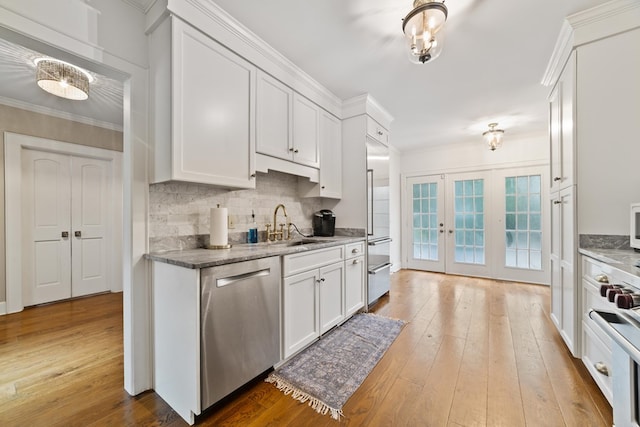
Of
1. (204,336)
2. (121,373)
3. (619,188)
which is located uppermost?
(619,188)

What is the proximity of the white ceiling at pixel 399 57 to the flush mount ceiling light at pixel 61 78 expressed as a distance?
11 centimetres

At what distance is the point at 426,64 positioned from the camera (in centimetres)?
238

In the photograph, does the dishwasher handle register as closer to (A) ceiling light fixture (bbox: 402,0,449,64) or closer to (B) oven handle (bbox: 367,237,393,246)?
(B) oven handle (bbox: 367,237,393,246)

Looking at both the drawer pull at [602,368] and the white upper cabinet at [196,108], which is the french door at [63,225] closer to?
the white upper cabinet at [196,108]

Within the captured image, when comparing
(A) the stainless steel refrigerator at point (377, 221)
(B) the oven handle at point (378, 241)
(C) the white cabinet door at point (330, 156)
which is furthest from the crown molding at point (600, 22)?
(B) the oven handle at point (378, 241)

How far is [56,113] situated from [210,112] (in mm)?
3056

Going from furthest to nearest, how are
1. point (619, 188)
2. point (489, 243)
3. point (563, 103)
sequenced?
point (489, 243) < point (563, 103) < point (619, 188)

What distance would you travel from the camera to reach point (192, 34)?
5.36 ft

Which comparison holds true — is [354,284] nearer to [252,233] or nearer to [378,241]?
[378,241]

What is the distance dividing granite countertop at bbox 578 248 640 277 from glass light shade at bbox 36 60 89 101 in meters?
4.15

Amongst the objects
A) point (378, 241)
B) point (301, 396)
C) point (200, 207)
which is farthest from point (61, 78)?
point (378, 241)

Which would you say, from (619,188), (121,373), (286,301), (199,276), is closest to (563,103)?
(619,188)

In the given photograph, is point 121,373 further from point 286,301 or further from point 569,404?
point 569,404

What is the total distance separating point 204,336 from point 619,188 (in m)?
2.84
